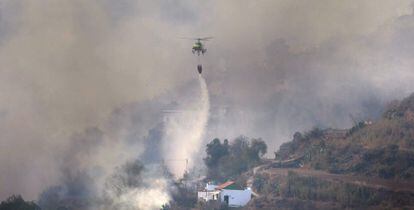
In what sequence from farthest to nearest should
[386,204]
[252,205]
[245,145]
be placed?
1. [245,145]
2. [252,205]
3. [386,204]

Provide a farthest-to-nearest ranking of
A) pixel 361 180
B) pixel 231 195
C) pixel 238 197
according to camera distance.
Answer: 1. pixel 231 195
2. pixel 238 197
3. pixel 361 180

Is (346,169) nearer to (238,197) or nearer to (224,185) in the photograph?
(238,197)

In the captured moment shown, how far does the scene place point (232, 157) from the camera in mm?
155250

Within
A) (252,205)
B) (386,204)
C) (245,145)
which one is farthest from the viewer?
(245,145)

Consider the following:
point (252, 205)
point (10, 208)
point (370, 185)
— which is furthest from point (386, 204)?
point (10, 208)

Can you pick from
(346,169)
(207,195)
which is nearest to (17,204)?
(207,195)

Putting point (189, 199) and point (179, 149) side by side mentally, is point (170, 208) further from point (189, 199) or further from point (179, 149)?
point (179, 149)

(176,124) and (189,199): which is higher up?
(176,124)

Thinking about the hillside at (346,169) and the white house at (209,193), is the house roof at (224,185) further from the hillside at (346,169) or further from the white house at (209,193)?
the hillside at (346,169)

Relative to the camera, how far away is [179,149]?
159 meters

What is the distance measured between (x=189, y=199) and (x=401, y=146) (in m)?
20.6

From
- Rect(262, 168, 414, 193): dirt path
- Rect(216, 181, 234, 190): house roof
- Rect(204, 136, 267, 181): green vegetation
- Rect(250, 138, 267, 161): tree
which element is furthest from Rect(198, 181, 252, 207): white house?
Rect(250, 138, 267, 161): tree

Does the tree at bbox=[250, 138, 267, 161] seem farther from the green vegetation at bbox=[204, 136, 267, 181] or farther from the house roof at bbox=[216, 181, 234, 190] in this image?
the house roof at bbox=[216, 181, 234, 190]

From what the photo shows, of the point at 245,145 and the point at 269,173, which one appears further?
the point at 245,145
